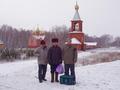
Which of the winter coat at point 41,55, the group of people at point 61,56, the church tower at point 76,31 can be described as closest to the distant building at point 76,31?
the church tower at point 76,31

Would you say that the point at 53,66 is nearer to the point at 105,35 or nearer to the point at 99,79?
the point at 99,79

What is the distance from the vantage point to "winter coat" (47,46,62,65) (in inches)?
546

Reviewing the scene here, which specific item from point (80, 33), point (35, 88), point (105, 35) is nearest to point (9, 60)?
point (35, 88)

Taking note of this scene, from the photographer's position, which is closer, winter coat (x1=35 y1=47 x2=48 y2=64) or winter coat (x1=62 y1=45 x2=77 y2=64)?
winter coat (x1=62 y1=45 x2=77 y2=64)

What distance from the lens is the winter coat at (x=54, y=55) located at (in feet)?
45.5

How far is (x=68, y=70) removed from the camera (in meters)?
14.0

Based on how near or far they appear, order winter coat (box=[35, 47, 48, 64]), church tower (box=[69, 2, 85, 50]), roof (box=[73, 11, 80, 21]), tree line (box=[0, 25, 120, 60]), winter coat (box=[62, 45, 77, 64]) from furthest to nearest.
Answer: tree line (box=[0, 25, 120, 60]), roof (box=[73, 11, 80, 21]), church tower (box=[69, 2, 85, 50]), winter coat (box=[35, 47, 48, 64]), winter coat (box=[62, 45, 77, 64])

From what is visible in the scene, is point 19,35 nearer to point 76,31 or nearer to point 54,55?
point 76,31

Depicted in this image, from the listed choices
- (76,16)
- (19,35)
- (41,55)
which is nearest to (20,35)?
(19,35)

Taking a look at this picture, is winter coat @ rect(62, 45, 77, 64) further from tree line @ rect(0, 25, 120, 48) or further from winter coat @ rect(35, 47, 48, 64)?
tree line @ rect(0, 25, 120, 48)

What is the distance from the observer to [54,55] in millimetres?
13852

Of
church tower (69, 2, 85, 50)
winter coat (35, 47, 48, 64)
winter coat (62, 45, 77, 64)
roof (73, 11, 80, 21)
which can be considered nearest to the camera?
winter coat (62, 45, 77, 64)

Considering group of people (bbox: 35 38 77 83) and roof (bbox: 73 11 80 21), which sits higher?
roof (bbox: 73 11 80 21)

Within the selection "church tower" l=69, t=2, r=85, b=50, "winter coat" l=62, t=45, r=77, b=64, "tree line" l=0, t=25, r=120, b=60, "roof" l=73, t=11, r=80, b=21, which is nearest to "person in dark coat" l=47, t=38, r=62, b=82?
"winter coat" l=62, t=45, r=77, b=64
